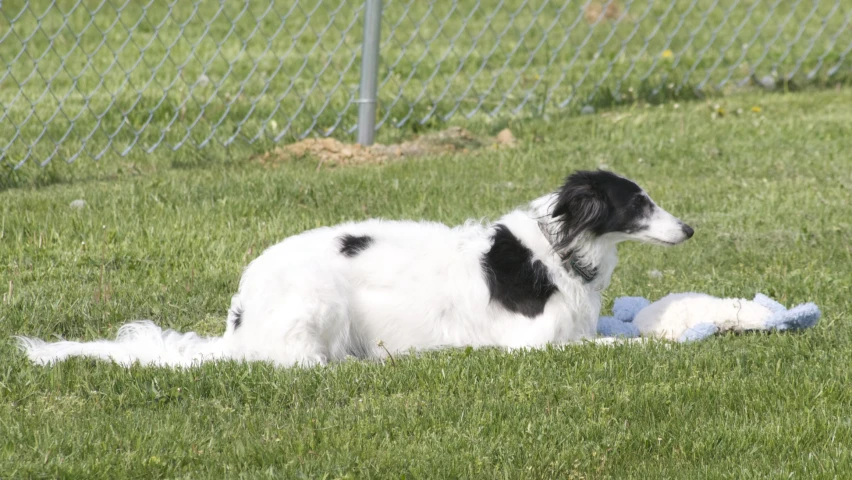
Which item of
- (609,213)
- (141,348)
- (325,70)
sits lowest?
(325,70)

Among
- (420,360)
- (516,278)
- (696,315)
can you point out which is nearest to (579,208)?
(516,278)

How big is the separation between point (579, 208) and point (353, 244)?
92cm

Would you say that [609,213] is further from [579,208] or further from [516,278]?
[516,278]

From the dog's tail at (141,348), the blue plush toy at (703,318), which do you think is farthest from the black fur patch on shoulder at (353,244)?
the blue plush toy at (703,318)

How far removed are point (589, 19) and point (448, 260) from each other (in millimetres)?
8486

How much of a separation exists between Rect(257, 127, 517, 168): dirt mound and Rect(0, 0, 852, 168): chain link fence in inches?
9.3

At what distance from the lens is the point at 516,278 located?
429 centimetres

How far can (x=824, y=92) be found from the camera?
9.15 metres

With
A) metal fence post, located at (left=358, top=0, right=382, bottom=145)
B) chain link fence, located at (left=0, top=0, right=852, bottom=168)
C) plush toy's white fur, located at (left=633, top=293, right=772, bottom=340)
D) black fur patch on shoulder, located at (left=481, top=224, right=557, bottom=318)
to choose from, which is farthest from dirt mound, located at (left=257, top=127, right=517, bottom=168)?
plush toy's white fur, located at (left=633, top=293, right=772, bottom=340)

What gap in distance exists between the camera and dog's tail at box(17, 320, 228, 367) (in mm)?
3877

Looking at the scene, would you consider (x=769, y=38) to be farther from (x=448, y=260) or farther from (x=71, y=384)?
(x=71, y=384)

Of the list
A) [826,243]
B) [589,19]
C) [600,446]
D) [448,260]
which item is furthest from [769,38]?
[600,446]

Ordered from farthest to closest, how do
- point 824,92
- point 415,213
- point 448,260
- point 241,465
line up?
1. point 824,92
2. point 415,213
3. point 448,260
4. point 241,465

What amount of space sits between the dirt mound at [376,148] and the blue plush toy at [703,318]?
9.92 ft
